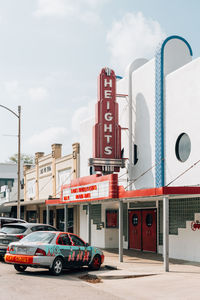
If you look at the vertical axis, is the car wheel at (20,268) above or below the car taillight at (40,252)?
below

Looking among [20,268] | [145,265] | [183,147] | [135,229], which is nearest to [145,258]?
[145,265]

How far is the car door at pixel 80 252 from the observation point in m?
16.5

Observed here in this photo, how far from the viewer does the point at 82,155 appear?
31547mm

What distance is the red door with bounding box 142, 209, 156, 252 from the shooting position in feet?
76.7

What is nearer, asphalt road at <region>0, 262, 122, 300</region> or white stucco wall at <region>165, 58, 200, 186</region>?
asphalt road at <region>0, 262, 122, 300</region>

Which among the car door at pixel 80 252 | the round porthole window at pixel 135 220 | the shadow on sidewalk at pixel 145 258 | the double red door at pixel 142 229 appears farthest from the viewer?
the round porthole window at pixel 135 220

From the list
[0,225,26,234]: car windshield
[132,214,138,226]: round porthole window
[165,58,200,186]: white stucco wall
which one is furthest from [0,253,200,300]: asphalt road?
[132,214,138,226]: round porthole window

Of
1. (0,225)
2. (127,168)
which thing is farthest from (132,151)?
(0,225)

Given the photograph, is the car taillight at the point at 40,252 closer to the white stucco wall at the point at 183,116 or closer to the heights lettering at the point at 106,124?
the white stucco wall at the point at 183,116

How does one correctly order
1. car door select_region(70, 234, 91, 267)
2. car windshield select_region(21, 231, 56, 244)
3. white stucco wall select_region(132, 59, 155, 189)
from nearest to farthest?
car windshield select_region(21, 231, 56, 244) < car door select_region(70, 234, 91, 267) < white stucco wall select_region(132, 59, 155, 189)

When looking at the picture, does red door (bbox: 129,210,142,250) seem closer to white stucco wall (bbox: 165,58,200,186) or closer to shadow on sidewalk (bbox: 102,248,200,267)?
shadow on sidewalk (bbox: 102,248,200,267)

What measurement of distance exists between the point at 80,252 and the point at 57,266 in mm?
1226

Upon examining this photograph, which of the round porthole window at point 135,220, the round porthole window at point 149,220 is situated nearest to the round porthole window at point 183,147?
the round porthole window at point 149,220

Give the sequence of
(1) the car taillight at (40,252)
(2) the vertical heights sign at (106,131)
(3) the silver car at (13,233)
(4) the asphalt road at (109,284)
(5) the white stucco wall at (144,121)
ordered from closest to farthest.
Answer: (4) the asphalt road at (109,284) → (1) the car taillight at (40,252) → (3) the silver car at (13,233) → (5) the white stucco wall at (144,121) → (2) the vertical heights sign at (106,131)
